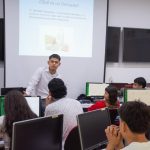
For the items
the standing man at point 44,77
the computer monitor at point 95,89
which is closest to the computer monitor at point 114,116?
the standing man at point 44,77

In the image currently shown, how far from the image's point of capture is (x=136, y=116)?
1.72 metres

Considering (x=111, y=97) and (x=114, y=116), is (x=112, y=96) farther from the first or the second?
(x=114, y=116)

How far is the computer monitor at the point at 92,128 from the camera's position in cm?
215

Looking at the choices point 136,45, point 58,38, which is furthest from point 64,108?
point 136,45

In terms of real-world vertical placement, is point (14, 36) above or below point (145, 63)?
above

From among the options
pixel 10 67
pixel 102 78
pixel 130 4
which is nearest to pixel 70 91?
pixel 102 78

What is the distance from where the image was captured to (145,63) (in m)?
6.41

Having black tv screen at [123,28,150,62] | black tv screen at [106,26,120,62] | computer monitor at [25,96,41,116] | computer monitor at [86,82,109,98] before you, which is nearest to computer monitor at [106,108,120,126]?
computer monitor at [25,96,41,116]

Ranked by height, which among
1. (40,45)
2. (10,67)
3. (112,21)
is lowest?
(10,67)

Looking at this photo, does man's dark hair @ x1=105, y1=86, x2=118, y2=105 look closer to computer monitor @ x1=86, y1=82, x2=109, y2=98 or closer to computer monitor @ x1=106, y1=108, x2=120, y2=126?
computer monitor @ x1=106, y1=108, x2=120, y2=126

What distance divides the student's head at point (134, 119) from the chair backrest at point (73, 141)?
647 mm

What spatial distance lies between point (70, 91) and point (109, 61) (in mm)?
1024

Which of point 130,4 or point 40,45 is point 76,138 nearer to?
point 40,45

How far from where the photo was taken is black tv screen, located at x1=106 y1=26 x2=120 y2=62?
5924 millimetres
